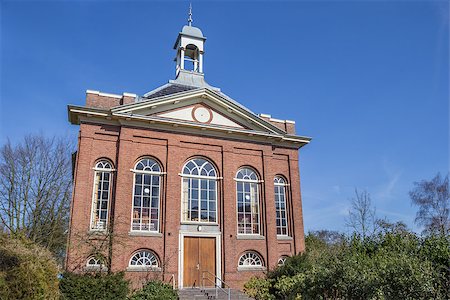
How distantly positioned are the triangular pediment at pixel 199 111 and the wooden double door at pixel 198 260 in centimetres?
630

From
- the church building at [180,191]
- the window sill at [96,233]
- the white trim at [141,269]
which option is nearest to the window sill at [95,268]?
the church building at [180,191]

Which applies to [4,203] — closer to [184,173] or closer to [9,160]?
[9,160]

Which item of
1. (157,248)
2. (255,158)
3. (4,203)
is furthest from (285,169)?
(4,203)

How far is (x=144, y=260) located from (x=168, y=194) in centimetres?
339

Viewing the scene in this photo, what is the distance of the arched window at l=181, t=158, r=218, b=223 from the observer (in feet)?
63.8

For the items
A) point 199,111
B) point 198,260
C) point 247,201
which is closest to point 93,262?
point 198,260

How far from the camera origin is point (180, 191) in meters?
19.3

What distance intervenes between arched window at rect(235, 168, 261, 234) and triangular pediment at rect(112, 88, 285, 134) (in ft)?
9.17

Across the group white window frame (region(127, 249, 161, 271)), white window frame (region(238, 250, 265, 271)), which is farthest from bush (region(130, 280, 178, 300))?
white window frame (region(238, 250, 265, 271))

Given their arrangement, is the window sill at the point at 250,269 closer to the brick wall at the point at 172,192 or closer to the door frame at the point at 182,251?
the brick wall at the point at 172,192

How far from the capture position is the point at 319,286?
462 inches

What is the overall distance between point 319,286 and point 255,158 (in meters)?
10.8

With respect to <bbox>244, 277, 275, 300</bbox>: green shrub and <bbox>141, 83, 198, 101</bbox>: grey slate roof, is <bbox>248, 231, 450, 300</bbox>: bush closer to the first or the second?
<bbox>244, 277, 275, 300</bbox>: green shrub

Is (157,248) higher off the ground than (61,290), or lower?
higher
